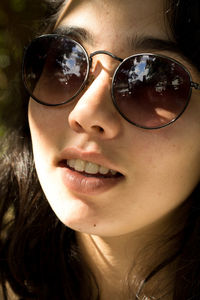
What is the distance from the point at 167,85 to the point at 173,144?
0.23 meters

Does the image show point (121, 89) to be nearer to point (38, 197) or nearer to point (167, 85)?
point (167, 85)

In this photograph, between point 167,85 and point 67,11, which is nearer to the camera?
point 167,85

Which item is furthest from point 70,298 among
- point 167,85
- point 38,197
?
point 167,85

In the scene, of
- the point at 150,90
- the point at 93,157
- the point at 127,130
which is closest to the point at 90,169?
the point at 93,157

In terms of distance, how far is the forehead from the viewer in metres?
1.68

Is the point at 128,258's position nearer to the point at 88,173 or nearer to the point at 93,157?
the point at 88,173

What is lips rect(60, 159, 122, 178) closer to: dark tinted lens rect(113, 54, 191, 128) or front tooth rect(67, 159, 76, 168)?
front tooth rect(67, 159, 76, 168)

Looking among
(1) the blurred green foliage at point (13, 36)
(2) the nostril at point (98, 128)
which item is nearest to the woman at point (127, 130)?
(2) the nostril at point (98, 128)

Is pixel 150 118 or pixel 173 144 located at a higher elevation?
pixel 150 118

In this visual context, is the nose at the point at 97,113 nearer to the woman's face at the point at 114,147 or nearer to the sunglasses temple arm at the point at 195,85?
the woman's face at the point at 114,147

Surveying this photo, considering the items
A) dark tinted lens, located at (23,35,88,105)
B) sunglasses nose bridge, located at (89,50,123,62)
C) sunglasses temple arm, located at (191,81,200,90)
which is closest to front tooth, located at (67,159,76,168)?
dark tinted lens, located at (23,35,88,105)

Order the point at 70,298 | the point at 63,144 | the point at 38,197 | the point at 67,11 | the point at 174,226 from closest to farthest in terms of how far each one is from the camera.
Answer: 1. the point at 63,144
2. the point at 67,11
3. the point at 174,226
4. the point at 70,298
5. the point at 38,197

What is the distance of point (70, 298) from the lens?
2.20 meters

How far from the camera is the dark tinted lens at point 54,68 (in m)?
1.76
